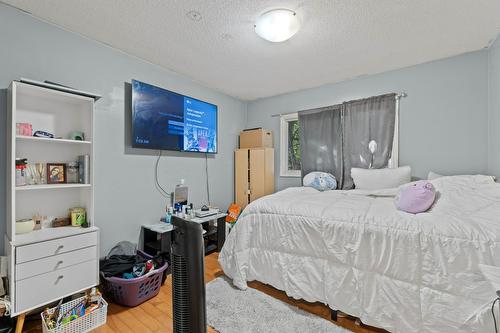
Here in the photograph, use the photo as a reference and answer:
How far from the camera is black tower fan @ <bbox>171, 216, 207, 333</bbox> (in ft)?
2.23

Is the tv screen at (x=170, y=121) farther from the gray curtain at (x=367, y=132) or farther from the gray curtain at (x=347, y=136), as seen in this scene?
the gray curtain at (x=367, y=132)

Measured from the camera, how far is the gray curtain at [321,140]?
318 centimetres

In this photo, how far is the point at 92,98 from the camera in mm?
1884

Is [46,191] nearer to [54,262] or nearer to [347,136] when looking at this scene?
[54,262]

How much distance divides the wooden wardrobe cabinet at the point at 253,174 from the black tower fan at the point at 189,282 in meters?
2.84

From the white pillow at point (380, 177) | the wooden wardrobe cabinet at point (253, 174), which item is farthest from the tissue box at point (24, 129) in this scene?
the white pillow at point (380, 177)

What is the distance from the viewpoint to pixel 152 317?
173cm

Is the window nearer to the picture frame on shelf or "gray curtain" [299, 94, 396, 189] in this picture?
"gray curtain" [299, 94, 396, 189]

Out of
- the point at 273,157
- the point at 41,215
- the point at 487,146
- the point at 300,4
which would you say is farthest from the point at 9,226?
the point at 487,146

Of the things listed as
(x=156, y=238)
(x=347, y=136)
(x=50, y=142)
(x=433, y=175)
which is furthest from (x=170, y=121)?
(x=433, y=175)

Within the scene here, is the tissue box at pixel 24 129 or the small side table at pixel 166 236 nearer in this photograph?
the tissue box at pixel 24 129

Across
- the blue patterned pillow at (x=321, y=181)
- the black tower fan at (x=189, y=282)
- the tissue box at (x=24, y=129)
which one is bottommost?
the black tower fan at (x=189, y=282)

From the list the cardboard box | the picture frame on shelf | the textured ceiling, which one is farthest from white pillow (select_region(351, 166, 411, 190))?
the picture frame on shelf

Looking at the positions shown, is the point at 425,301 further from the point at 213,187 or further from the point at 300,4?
the point at 213,187
